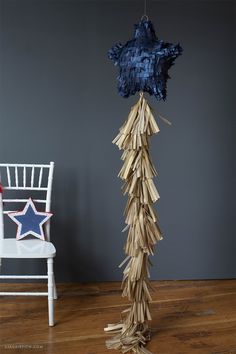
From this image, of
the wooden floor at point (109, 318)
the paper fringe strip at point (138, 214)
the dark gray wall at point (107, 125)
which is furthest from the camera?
the dark gray wall at point (107, 125)

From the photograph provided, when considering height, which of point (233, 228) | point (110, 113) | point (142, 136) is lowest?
point (233, 228)

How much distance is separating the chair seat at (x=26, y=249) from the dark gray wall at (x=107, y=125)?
49 centimetres

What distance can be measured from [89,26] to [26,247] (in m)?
1.49

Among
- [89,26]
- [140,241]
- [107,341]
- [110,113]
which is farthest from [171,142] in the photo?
[107,341]

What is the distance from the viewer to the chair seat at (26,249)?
2361mm

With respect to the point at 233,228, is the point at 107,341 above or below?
below

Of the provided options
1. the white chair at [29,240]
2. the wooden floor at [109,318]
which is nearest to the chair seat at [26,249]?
the white chair at [29,240]

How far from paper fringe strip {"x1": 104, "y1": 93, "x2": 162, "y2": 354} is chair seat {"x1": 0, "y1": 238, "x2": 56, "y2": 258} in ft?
1.52

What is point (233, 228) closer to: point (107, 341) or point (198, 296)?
point (198, 296)

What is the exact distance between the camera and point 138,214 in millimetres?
2162

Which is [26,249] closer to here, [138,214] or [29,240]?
[29,240]

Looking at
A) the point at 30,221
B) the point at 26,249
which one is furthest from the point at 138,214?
the point at 30,221

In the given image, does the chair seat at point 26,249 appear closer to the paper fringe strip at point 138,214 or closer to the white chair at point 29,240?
the white chair at point 29,240

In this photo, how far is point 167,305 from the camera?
2758 mm
